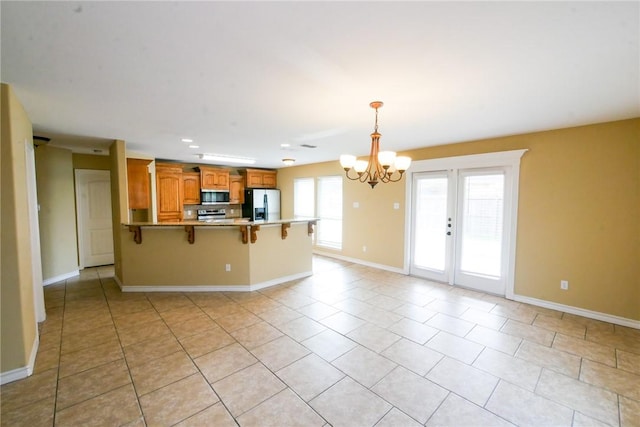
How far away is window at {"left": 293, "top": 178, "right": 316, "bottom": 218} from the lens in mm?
7172

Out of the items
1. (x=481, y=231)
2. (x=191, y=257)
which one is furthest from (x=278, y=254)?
(x=481, y=231)

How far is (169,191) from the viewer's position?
6277 millimetres

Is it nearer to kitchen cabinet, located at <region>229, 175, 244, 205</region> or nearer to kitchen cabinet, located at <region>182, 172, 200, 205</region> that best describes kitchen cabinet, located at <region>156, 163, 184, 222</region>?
kitchen cabinet, located at <region>182, 172, 200, 205</region>

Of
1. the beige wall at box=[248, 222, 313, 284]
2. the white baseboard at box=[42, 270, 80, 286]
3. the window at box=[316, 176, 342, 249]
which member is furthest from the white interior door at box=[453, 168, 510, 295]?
the white baseboard at box=[42, 270, 80, 286]

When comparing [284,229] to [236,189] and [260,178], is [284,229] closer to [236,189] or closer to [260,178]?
[236,189]

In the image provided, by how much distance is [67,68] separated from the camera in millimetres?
1906

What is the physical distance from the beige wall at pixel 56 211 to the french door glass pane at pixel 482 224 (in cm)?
691

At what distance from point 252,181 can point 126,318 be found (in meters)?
4.81

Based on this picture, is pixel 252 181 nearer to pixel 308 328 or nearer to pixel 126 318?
pixel 126 318

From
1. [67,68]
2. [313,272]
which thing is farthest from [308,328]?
[67,68]

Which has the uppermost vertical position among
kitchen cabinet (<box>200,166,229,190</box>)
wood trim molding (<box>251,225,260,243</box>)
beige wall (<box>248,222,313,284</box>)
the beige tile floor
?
kitchen cabinet (<box>200,166,229,190</box>)

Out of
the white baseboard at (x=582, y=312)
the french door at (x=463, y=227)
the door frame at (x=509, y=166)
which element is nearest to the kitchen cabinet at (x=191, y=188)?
the french door at (x=463, y=227)

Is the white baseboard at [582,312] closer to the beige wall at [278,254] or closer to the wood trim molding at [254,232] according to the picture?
the beige wall at [278,254]

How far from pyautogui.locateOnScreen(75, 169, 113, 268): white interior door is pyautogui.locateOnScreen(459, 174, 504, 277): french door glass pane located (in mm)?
6958
